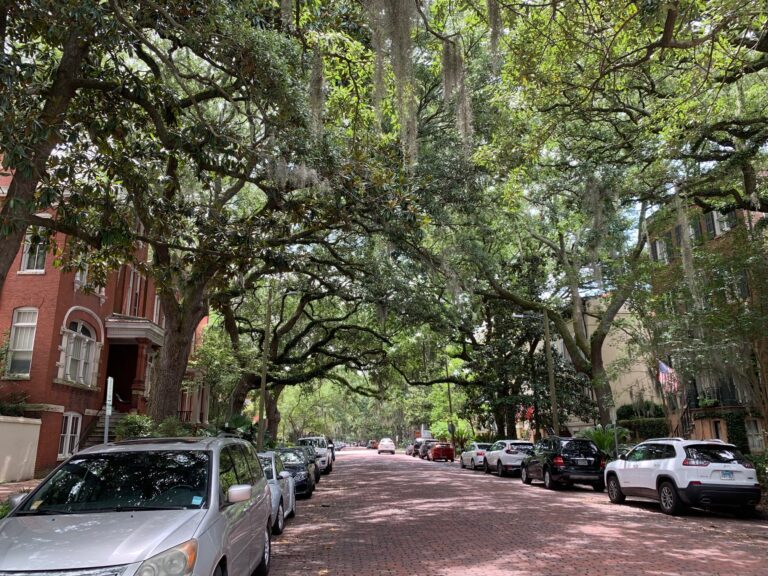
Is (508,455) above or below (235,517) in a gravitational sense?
below

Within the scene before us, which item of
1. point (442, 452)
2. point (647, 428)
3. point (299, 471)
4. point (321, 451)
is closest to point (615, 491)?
point (299, 471)

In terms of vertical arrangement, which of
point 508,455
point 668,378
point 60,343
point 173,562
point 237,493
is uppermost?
point 60,343

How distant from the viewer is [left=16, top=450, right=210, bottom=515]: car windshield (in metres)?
5.00

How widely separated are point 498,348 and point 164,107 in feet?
85.9

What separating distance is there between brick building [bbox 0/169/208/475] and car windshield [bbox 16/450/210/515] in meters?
13.4

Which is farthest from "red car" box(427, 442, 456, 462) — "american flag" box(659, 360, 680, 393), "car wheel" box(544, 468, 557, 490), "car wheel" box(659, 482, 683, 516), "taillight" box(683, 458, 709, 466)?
"taillight" box(683, 458, 709, 466)

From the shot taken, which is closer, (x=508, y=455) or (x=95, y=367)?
(x=95, y=367)

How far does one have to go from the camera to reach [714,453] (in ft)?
40.5

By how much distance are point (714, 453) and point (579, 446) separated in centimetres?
648

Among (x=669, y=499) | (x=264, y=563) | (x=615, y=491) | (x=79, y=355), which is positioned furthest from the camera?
(x=79, y=355)

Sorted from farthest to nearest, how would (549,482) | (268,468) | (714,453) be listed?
1. (549,482)
2. (714,453)
3. (268,468)

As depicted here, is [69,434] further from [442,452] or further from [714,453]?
[442,452]

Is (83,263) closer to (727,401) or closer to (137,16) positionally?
(137,16)

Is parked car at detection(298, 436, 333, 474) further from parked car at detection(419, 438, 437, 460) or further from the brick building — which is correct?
parked car at detection(419, 438, 437, 460)
